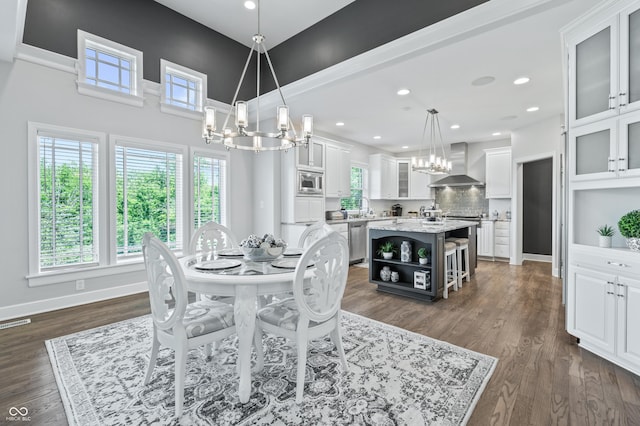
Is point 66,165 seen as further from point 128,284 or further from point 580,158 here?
point 580,158

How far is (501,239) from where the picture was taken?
6414 mm

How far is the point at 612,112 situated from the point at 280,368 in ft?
10.5

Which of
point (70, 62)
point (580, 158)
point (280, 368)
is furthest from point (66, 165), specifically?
point (580, 158)

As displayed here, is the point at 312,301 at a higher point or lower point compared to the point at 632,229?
lower

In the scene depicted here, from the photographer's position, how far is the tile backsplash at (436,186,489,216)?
7.43 metres

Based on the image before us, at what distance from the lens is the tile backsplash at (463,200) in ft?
24.4

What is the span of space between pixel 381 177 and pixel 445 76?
159 inches

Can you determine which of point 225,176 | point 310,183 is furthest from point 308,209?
point 225,176

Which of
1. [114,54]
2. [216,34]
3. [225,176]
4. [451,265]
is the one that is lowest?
[451,265]

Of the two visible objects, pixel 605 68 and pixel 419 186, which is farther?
pixel 419 186

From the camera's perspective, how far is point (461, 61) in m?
3.28

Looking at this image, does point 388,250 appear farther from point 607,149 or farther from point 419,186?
point 419,186

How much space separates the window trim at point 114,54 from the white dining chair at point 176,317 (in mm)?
2964

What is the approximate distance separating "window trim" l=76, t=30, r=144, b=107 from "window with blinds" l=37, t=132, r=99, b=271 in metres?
0.63
